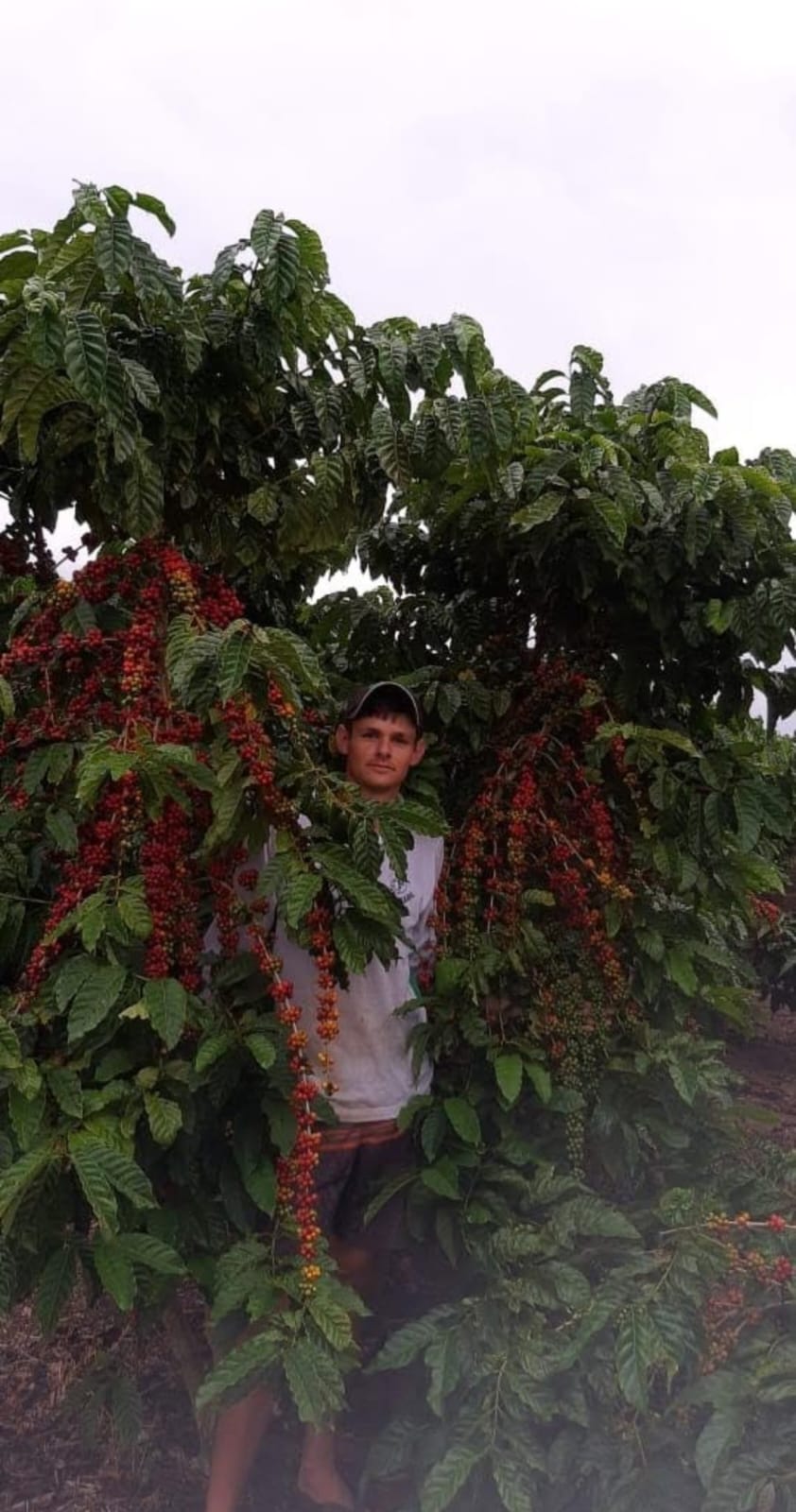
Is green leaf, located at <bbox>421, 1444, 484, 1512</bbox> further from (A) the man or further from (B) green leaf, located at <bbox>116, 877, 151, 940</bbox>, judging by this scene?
(B) green leaf, located at <bbox>116, 877, 151, 940</bbox>

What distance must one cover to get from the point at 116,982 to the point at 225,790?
0.31 m

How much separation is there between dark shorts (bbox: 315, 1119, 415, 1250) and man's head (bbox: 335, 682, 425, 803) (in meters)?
0.65

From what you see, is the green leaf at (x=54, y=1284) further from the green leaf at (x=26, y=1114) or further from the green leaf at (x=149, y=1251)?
the green leaf at (x=26, y=1114)

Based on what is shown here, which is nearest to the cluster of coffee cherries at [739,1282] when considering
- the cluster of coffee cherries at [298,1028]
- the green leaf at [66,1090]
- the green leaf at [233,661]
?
the cluster of coffee cherries at [298,1028]

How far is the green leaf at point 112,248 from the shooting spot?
1641 millimetres

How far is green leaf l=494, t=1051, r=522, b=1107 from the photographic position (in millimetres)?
2090

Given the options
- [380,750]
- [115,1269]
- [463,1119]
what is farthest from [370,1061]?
[115,1269]

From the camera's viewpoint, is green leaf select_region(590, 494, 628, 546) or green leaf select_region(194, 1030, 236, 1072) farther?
green leaf select_region(590, 494, 628, 546)

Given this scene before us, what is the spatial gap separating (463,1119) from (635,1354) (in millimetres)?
473

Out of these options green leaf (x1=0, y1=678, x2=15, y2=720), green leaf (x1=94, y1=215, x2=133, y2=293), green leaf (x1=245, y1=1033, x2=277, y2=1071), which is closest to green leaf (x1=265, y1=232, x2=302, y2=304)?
green leaf (x1=94, y1=215, x2=133, y2=293)

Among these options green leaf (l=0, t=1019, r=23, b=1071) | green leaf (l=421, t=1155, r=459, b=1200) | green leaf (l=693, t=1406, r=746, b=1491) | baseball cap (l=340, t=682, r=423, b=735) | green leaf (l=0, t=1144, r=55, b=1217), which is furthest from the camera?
baseball cap (l=340, t=682, r=423, b=735)

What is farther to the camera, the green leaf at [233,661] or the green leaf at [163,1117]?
the green leaf at [163,1117]

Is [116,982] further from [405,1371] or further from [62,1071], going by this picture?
[405,1371]

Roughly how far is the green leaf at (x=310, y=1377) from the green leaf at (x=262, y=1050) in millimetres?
421
